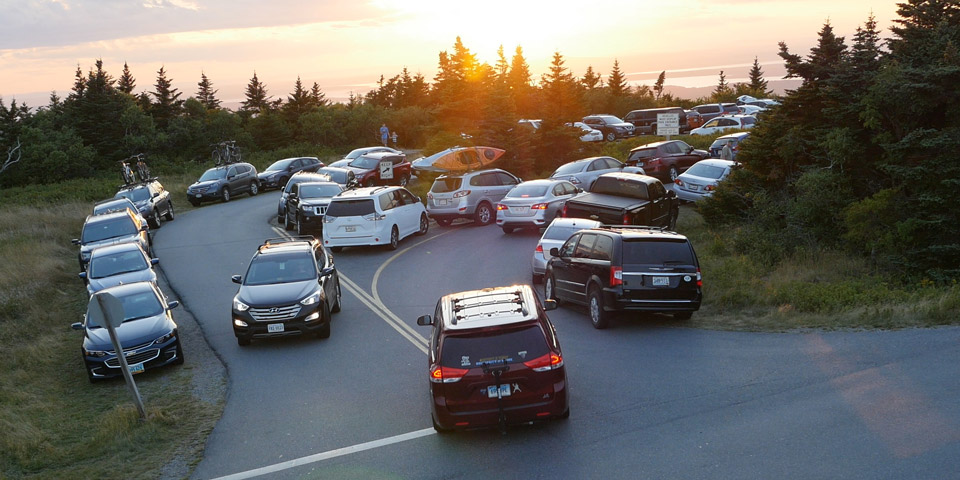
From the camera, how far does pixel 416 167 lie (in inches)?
1384

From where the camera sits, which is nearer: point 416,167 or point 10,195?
point 416,167

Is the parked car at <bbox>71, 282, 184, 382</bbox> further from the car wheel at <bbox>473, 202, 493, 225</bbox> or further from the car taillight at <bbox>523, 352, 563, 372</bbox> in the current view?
the car wheel at <bbox>473, 202, 493, 225</bbox>

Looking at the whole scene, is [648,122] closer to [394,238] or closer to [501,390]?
[394,238]

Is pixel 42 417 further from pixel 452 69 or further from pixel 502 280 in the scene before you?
pixel 452 69

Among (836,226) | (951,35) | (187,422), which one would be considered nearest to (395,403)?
(187,422)

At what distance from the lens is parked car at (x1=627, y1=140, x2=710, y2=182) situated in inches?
1326

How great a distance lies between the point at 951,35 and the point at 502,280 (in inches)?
469

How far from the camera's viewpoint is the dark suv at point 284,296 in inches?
602

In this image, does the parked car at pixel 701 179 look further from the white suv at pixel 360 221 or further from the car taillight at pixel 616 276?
the car taillight at pixel 616 276

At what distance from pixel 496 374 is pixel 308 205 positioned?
19.9 metres

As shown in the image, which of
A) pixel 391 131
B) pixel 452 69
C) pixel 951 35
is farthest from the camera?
pixel 452 69

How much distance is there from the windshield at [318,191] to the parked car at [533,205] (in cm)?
668

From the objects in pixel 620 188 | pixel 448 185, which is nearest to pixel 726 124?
pixel 448 185

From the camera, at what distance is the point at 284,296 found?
15.6 metres
